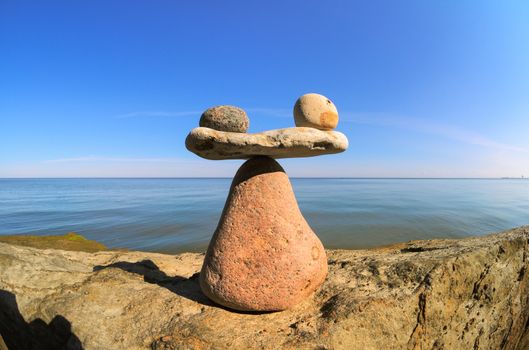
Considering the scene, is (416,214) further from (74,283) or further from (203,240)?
(74,283)

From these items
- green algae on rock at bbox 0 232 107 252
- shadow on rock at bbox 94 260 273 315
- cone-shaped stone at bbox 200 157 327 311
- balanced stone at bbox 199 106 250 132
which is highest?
balanced stone at bbox 199 106 250 132

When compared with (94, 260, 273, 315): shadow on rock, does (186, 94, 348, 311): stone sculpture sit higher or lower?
higher

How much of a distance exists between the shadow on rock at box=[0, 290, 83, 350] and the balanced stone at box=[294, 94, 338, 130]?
3.32 meters

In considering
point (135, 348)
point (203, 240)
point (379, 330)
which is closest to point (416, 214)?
point (203, 240)

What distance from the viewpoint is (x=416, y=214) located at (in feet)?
57.2

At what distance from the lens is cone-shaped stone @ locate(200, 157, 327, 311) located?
2.97m

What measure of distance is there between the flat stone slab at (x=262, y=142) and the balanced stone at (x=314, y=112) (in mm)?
150

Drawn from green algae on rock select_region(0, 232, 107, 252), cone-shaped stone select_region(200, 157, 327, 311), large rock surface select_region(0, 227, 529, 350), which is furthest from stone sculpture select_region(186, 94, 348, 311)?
green algae on rock select_region(0, 232, 107, 252)

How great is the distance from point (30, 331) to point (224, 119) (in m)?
3.19

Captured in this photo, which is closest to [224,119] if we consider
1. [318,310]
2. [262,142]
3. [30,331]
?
[262,142]

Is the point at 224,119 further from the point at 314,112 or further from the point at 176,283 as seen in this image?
the point at 176,283

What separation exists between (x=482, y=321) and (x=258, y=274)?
260cm

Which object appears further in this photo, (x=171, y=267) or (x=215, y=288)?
(x=171, y=267)

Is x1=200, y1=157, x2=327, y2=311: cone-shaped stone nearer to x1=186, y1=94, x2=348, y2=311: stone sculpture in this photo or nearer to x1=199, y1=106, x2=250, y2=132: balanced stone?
x1=186, y1=94, x2=348, y2=311: stone sculpture
